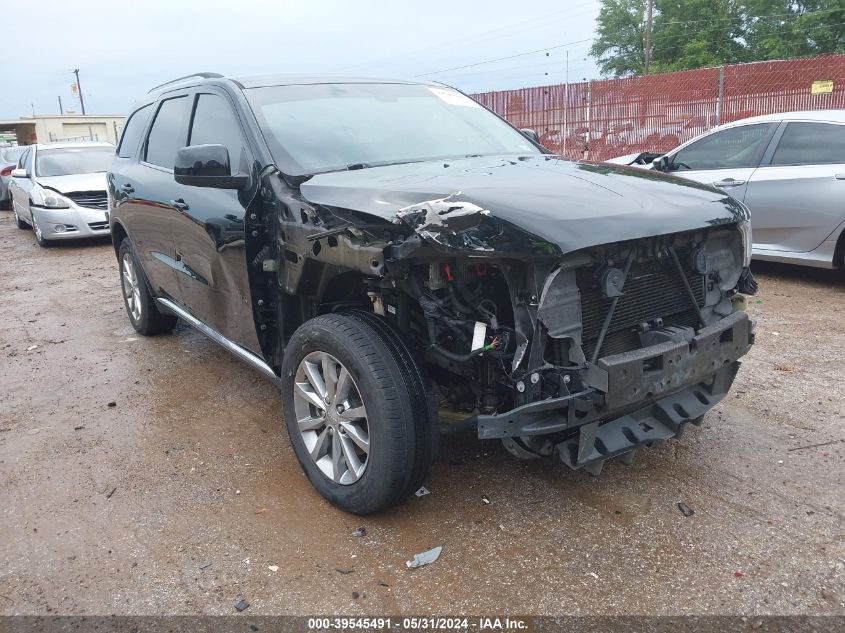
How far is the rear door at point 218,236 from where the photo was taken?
3.53m

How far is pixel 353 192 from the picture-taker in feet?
9.61

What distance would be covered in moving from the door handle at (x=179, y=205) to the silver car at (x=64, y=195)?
7698 millimetres

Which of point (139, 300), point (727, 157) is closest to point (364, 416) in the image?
point (139, 300)

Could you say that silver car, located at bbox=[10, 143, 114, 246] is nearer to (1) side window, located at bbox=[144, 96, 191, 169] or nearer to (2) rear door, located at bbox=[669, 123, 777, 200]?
(1) side window, located at bbox=[144, 96, 191, 169]

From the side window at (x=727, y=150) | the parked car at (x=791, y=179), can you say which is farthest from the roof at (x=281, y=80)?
the side window at (x=727, y=150)

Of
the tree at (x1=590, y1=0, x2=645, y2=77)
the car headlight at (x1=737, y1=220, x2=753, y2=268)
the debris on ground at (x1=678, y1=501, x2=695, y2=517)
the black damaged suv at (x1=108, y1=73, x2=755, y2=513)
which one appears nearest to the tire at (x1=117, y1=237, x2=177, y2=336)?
the black damaged suv at (x1=108, y1=73, x2=755, y2=513)

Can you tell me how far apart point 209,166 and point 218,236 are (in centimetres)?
45

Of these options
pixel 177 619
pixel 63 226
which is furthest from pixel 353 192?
pixel 63 226

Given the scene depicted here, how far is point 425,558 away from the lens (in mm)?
2750

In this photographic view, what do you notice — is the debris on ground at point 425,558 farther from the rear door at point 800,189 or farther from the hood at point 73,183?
the hood at point 73,183

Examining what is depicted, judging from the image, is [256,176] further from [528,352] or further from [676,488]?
[676,488]

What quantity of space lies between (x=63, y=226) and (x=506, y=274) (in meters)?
Answer: 10.5

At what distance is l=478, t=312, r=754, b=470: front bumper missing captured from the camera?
2527 mm

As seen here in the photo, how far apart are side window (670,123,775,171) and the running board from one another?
5.25 metres
